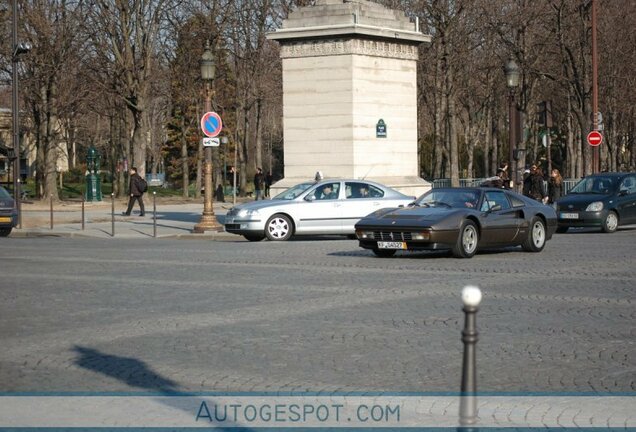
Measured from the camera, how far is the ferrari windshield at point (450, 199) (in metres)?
22.7

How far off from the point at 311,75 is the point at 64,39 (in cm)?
2759

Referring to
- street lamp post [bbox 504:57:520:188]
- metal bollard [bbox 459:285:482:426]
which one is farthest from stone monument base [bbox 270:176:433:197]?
metal bollard [bbox 459:285:482:426]

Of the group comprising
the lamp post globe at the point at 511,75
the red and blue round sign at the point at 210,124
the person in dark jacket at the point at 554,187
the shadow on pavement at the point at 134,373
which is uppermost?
the lamp post globe at the point at 511,75

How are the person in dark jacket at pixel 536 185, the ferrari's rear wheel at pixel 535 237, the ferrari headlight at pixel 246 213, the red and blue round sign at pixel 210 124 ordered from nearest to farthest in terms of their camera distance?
the ferrari's rear wheel at pixel 535 237
the ferrari headlight at pixel 246 213
the red and blue round sign at pixel 210 124
the person in dark jacket at pixel 536 185

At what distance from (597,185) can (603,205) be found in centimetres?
187

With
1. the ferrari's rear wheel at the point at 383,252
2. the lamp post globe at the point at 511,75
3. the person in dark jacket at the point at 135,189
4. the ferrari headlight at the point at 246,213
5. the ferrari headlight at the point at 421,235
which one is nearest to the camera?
the ferrari headlight at the point at 421,235

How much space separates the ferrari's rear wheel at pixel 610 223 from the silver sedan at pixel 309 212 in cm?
638

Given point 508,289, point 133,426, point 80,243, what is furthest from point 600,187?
point 133,426

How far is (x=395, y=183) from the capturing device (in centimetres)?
3416

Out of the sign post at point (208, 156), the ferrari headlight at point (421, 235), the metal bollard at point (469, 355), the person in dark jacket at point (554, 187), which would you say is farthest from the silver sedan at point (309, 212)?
the metal bollard at point (469, 355)

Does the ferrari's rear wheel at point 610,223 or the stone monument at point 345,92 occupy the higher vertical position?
the stone monument at point 345,92

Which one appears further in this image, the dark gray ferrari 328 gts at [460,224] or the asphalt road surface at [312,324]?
the dark gray ferrari 328 gts at [460,224]

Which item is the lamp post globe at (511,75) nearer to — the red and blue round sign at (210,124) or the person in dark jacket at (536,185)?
the person in dark jacket at (536,185)

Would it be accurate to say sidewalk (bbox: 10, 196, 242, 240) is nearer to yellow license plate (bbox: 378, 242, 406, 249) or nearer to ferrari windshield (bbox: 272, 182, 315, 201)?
ferrari windshield (bbox: 272, 182, 315, 201)
